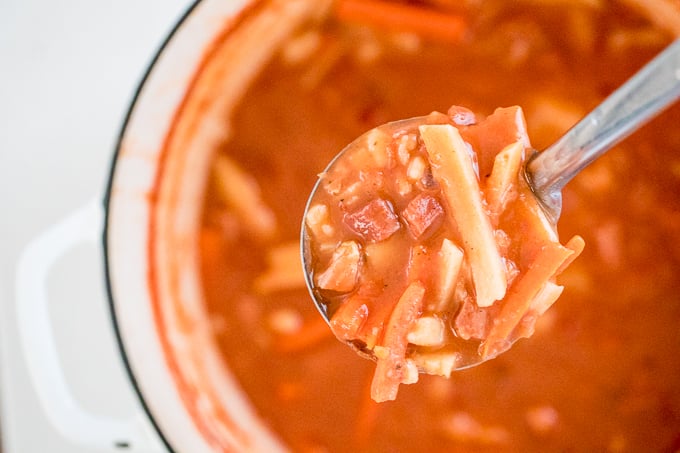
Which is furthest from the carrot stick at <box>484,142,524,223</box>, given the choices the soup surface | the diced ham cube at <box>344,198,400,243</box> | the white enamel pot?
the white enamel pot

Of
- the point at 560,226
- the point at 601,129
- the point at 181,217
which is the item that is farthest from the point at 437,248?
the point at 181,217

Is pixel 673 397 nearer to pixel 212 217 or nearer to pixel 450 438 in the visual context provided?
pixel 450 438

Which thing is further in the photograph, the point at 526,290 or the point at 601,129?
the point at 526,290

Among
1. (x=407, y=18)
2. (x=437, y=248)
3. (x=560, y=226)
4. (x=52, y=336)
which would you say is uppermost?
(x=407, y=18)

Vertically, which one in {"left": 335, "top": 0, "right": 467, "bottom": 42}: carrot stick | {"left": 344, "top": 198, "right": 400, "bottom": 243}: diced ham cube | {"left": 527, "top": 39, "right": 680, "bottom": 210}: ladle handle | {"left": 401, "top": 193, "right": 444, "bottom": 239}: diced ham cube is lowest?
{"left": 527, "top": 39, "right": 680, "bottom": 210}: ladle handle

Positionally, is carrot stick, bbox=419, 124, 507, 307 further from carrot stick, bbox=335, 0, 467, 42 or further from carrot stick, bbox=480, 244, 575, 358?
carrot stick, bbox=335, 0, 467, 42

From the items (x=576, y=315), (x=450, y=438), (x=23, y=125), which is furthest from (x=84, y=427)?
(x=576, y=315)

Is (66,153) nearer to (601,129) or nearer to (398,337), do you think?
(398,337)
